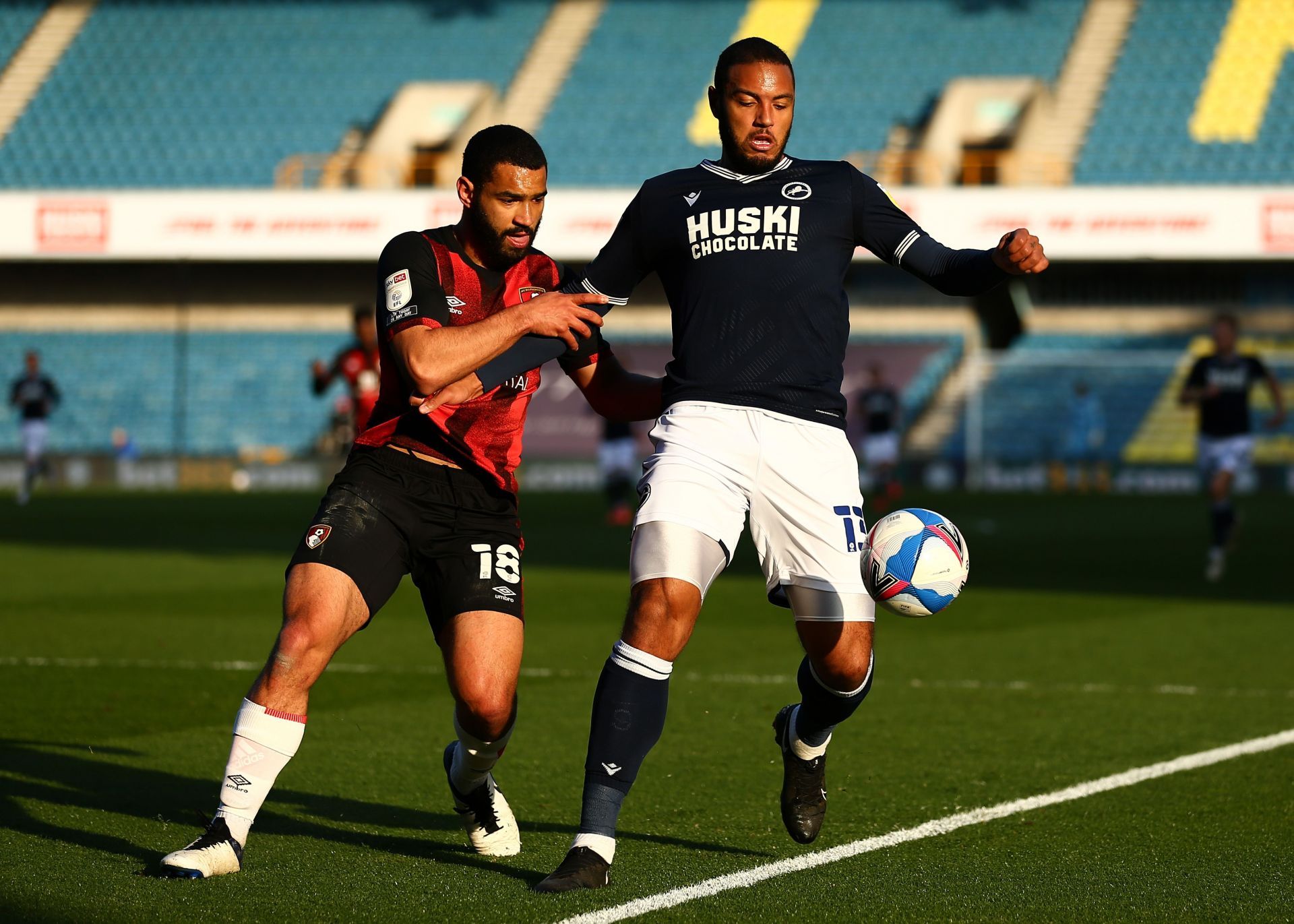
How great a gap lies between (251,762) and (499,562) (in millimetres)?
910

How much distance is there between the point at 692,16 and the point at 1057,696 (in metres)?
29.4

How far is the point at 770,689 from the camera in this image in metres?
8.69

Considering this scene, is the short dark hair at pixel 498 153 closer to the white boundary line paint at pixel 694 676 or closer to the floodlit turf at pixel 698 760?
the floodlit turf at pixel 698 760

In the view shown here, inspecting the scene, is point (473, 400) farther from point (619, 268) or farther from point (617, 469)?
point (617, 469)

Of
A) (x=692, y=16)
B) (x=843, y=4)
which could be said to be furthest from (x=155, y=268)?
(x=843, y=4)

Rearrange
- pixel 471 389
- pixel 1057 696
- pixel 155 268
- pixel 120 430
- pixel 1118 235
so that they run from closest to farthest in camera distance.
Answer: pixel 471 389, pixel 1057 696, pixel 1118 235, pixel 120 430, pixel 155 268

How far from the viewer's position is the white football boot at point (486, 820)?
5.07 m

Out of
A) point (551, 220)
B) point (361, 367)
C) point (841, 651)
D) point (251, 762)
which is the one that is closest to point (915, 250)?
point (841, 651)

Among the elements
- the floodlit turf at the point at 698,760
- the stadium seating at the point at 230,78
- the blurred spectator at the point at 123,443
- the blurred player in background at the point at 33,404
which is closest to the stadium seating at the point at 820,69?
the stadium seating at the point at 230,78

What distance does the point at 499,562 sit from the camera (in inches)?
199

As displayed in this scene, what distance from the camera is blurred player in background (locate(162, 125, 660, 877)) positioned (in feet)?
15.3

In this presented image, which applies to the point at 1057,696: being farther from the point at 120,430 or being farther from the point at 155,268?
the point at 155,268

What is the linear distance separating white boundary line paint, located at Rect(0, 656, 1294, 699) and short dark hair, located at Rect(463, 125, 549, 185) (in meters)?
4.52

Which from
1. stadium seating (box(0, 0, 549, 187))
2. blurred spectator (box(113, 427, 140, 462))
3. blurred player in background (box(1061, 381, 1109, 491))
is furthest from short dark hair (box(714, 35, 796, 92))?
stadium seating (box(0, 0, 549, 187))
